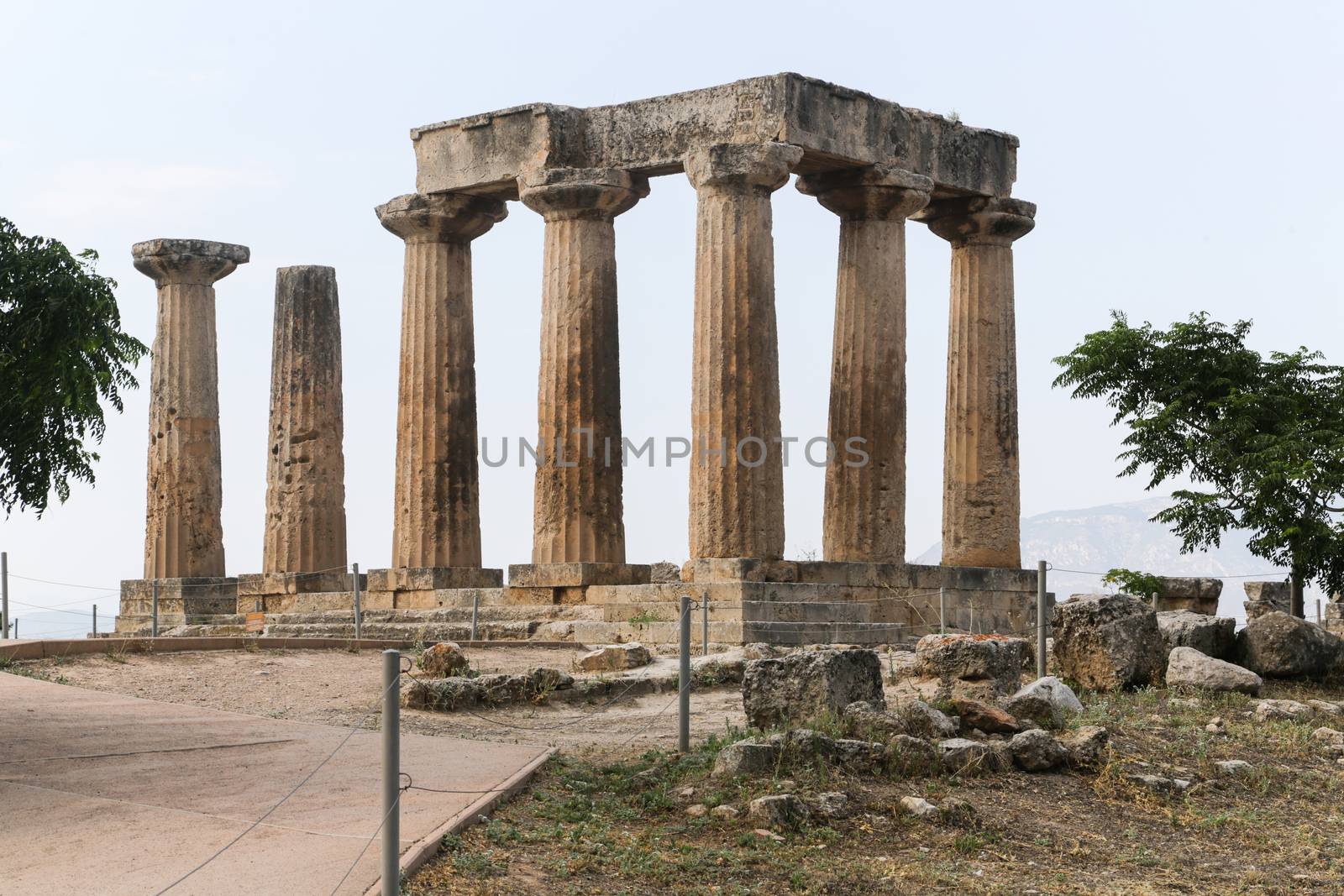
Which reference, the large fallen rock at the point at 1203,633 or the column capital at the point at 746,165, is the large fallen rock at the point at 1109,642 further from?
the column capital at the point at 746,165

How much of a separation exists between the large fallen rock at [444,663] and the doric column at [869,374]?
318 inches

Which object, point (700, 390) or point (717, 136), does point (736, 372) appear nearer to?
point (700, 390)

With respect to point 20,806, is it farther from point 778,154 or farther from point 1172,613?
point 778,154

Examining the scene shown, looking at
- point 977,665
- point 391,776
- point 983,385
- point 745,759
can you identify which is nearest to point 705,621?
point 977,665

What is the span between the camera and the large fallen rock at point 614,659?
20.0 meters

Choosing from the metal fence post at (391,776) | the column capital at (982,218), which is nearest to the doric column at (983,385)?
the column capital at (982,218)

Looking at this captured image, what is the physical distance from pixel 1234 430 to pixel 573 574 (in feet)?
40.0

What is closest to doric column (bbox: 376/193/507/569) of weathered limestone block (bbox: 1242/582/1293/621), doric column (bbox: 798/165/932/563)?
doric column (bbox: 798/165/932/563)

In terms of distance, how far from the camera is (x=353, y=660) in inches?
832

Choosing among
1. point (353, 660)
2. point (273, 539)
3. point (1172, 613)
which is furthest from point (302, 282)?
point (1172, 613)

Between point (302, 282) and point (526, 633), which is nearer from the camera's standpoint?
point (526, 633)

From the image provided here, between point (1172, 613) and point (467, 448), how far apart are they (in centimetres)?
1146

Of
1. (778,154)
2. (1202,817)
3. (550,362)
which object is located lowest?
(1202,817)

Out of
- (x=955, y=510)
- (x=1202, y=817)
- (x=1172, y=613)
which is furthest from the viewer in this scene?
(x=955, y=510)
